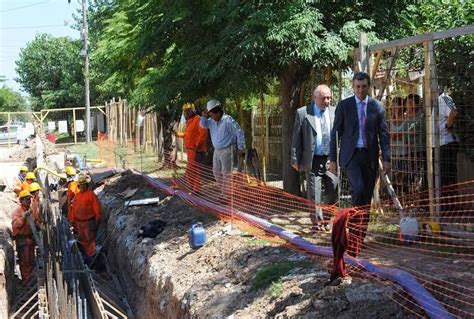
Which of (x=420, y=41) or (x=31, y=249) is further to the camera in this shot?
(x=31, y=249)

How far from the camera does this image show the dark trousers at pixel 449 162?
7289 mm

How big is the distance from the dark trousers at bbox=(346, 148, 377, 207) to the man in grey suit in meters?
1.18

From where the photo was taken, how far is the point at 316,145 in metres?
6.96

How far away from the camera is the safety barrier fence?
452 cm

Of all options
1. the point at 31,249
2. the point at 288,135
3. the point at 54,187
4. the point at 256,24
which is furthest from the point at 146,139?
the point at 256,24

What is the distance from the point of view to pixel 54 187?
56.7 ft

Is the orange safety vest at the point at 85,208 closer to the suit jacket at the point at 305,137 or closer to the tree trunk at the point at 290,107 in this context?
the tree trunk at the point at 290,107

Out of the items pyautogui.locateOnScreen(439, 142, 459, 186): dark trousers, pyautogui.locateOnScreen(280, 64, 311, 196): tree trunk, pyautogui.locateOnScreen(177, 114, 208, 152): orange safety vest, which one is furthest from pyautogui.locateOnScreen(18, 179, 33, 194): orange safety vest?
pyautogui.locateOnScreen(439, 142, 459, 186): dark trousers

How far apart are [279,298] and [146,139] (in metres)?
19.5

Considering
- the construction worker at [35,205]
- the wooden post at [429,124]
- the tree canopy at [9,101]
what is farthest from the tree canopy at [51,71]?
the wooden post at [429,124]

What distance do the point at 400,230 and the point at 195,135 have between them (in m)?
6.13

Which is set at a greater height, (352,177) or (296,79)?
(296,79)

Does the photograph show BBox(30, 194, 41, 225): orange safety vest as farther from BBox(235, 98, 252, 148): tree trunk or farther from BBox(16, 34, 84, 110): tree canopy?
BBox(16, 34, 84, 110): tree canopy

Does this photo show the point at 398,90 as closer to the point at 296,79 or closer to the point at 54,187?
the point at 296,79
